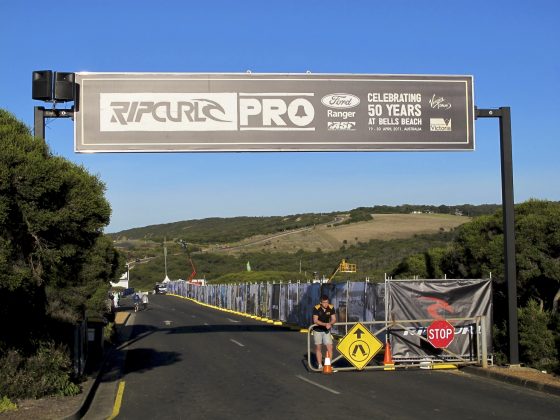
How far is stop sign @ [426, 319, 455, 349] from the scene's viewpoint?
1588cm

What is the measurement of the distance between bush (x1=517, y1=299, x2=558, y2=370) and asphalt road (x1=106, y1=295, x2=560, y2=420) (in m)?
1.48

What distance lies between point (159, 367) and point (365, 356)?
16.5ft

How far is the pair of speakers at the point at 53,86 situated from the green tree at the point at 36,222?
7.85 ft

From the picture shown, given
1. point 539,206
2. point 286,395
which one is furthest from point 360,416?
point 539,206

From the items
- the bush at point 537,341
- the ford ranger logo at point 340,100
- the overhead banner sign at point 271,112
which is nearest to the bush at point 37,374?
the overhead banner sign at point 271,112

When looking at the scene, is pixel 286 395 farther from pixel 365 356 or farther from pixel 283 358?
pixel 283 358

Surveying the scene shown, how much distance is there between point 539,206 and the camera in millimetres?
22547

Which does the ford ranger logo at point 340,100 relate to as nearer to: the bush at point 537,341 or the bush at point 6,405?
the bush at point 537,341

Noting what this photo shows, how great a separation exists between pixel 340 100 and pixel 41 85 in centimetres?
628

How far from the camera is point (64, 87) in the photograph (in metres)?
13.8

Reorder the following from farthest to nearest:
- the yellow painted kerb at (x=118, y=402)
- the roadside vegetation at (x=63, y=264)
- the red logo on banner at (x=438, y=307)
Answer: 1. the red logo on banner at (x=438, y=307)
2. the yellow painted kerb at (x=118, y=402)
3. the roadside vegetation at (x=63, y=264)

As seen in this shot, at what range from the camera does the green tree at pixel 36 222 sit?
941 cm

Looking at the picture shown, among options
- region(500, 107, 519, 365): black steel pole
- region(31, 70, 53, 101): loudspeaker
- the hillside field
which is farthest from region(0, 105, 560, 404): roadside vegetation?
the hillside field

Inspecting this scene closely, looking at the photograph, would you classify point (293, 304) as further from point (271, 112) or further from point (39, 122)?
point (39, 122)
